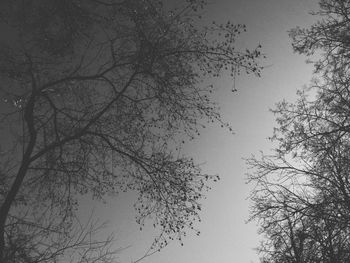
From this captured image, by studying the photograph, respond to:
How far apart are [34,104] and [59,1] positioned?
2168 mm

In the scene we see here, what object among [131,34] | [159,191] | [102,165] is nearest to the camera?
[131,34]

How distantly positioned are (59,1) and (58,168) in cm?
347

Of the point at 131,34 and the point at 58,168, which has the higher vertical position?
the point at 131,34

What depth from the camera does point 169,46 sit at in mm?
6559

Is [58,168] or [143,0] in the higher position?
[143,0]

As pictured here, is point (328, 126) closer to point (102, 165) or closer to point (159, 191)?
point (159, 191)

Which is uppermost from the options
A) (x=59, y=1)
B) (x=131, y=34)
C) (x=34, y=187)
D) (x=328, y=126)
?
(x=59, y=1)

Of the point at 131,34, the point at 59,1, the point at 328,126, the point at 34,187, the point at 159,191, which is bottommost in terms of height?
the point at 159,191

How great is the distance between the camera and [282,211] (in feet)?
35.2

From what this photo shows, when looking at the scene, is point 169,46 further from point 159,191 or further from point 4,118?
point 4,118

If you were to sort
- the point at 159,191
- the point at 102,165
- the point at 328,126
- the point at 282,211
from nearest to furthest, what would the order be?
the point at 159,191 < the point at 102,165 < the point at 328,126 < the point at 282,211

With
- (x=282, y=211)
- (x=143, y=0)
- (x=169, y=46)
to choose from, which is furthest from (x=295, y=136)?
(x=143, y=0)

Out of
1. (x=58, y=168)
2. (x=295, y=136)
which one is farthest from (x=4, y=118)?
(x=295, y=136)

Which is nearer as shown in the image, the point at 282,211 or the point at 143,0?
the point at 143,0
